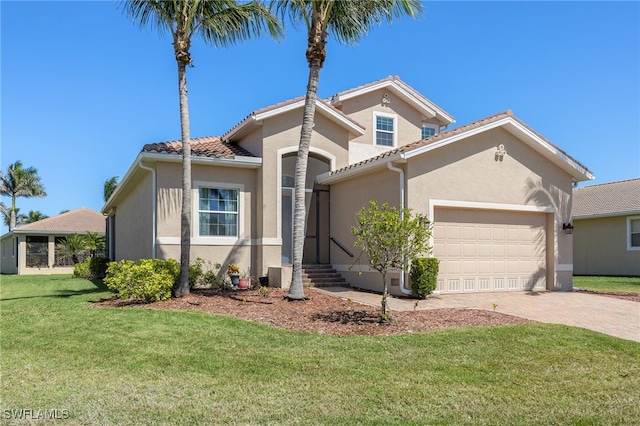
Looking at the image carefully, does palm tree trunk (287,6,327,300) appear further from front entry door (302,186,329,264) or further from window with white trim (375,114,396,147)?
window with white trim (375,114,396,147)

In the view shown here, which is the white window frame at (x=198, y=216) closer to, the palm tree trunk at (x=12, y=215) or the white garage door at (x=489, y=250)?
the white garage door at (x=489, y=250)

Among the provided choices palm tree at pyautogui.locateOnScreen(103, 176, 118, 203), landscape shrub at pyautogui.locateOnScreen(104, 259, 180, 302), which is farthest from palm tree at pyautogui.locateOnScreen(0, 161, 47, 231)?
→ landscape shrub at pyautogui.locateOnScreen(104, 259, 180, 302)

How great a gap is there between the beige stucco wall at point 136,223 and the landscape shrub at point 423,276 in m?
8.32

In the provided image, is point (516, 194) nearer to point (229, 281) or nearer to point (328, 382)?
point (229, 281)

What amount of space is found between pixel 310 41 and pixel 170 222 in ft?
22.5

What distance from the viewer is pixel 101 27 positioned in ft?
45.3

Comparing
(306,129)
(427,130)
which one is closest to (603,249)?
(427,130)

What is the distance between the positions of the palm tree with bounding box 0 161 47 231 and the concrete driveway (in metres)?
44.8

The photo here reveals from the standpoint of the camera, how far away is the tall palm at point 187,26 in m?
13.0

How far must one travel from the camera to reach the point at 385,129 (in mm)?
19984

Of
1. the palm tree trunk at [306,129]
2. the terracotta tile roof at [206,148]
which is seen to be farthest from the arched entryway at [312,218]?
the palm tree trunk at [306,129]

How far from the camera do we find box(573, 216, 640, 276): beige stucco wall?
80.4 ft

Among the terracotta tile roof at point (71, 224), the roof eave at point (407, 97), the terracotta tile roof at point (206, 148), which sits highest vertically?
the roof eave at point (407, 97)

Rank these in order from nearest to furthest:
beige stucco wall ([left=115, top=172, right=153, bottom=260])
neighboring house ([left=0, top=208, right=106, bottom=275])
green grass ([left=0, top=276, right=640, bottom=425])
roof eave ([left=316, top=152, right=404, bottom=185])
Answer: green grass ([left=0, top=276, right=640, bottom=425]) → roof eave ([left=316, top=152, right=404, bottom=185]) → beige stucco wall ([left=115, top=172, right=153, bottom=260]) → neighboring house ([left=0, top=208, right=106, bottom=275])
